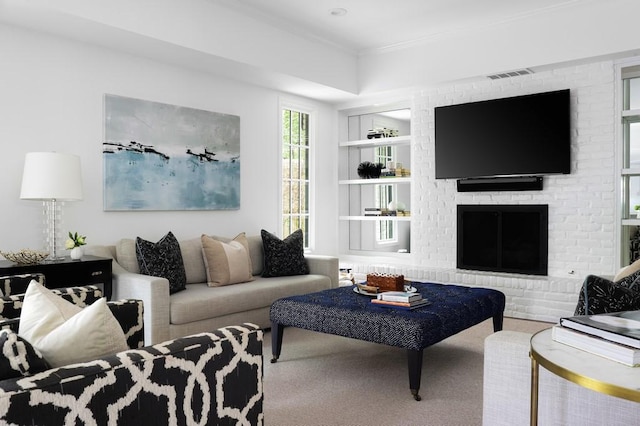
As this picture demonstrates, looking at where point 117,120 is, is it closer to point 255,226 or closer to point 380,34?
point 255,226

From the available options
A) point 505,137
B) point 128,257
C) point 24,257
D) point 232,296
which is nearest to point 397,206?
point 505,137

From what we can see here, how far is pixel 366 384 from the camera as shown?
Result: 314 cm

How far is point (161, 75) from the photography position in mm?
4727

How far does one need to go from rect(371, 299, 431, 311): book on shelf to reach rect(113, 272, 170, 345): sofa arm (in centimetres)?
141

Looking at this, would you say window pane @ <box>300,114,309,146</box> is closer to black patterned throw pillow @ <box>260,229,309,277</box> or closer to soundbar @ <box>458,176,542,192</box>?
black patterned throw pillow @ <box>260,229,309,277</box>

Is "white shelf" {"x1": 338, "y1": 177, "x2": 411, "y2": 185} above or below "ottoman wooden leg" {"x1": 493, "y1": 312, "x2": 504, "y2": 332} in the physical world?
above

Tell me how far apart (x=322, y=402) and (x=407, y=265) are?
3183 mm

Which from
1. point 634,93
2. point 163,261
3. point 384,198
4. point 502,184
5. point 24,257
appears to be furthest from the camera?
point 384,198

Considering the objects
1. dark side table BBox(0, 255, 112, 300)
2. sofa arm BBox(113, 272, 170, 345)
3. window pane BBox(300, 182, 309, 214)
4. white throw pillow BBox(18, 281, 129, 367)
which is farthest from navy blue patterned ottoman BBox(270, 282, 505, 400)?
window pane BBox(300, 182, 309, 214)

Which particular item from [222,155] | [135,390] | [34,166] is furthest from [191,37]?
[135,390]

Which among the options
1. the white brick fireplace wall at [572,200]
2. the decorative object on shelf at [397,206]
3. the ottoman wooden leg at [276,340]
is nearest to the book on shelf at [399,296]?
the ottoman wooden leg at [276,340]

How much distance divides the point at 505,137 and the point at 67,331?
4.68 meters

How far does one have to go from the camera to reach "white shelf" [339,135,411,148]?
246 inches

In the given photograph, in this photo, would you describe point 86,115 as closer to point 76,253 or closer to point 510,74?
point 76,253
